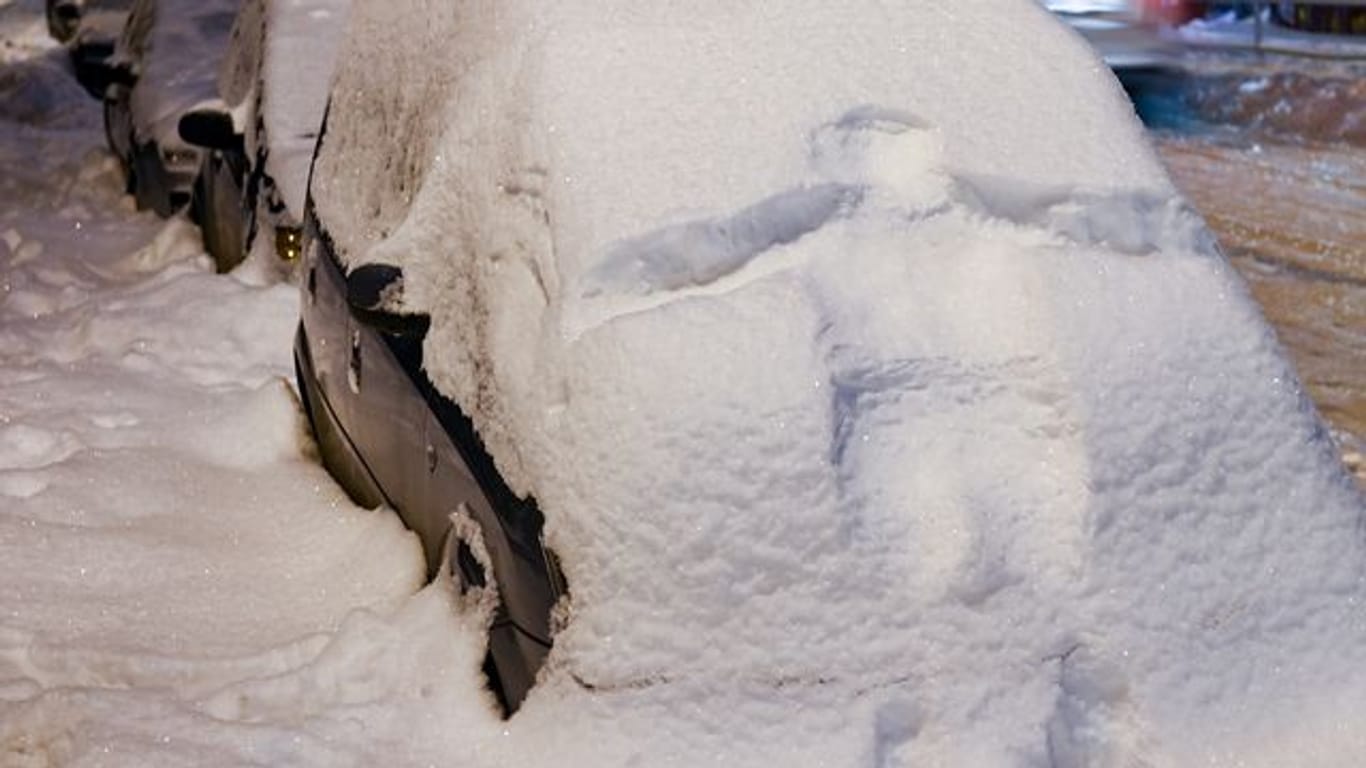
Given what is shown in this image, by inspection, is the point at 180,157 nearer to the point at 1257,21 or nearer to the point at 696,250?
the point at 696,250

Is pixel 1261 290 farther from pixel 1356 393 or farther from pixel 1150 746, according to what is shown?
pixel 1150 746

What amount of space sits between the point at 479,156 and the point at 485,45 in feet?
0.90

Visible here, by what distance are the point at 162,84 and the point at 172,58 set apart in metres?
0.23

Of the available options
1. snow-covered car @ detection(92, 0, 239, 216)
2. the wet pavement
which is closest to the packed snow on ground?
the wet pavement

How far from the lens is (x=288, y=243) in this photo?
22.6ft

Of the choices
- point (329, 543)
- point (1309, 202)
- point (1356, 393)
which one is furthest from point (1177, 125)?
point (329, 543)

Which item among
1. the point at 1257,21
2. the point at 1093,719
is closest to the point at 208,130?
the point at 1093,719

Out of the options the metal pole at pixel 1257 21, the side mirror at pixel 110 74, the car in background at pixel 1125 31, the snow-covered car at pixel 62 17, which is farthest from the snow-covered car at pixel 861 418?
the snow-covered car at pixel 62 17

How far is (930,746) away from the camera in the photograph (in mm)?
2930

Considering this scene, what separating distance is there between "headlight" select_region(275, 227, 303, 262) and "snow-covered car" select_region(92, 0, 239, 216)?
195 centimetres

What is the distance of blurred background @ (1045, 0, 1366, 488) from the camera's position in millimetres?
7906

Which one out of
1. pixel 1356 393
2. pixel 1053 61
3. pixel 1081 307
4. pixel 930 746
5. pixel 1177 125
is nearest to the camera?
pixel 930 746

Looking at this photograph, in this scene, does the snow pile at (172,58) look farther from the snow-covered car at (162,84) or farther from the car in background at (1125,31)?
the car in background at (1125,31)

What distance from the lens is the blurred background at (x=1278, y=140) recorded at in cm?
791
